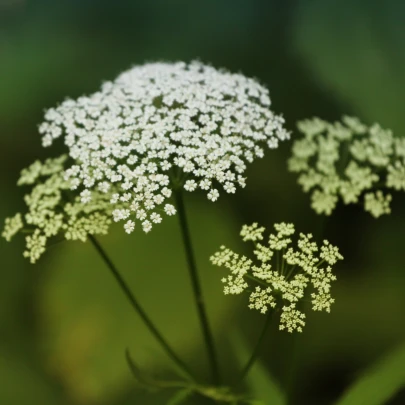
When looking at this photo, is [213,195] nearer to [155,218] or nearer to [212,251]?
[155,218]

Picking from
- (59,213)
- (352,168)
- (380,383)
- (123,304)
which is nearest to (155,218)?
(59,213)

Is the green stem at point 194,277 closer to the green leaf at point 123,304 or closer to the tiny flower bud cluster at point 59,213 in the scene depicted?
the tiny flower bud cluster at point 59,213

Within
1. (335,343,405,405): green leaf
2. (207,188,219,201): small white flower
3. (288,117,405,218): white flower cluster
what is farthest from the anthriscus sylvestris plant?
(335,343,405,405): green leaf

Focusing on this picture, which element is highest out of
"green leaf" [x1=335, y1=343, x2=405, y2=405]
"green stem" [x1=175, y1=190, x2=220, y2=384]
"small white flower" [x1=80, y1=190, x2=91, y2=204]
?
"small white flower" [x1=80, y1=190, x2=91, y2=204]

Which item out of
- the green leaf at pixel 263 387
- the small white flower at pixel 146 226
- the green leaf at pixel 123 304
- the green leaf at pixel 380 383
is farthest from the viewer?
the green leaf at pixel 123 304

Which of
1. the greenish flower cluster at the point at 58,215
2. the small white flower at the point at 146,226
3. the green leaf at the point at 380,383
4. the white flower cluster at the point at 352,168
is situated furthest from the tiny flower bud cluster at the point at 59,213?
the green leaf at the point at 380,383

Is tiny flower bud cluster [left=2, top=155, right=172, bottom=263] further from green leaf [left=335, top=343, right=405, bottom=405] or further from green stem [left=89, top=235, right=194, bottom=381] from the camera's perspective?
green leaf [left=335, top=343, right=405, bottom=405]

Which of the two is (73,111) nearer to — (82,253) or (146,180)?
(146,180)
